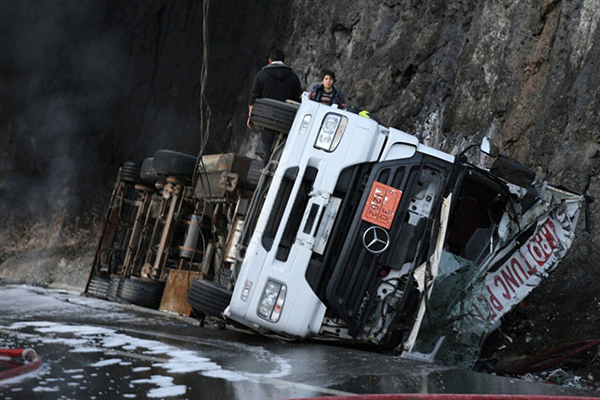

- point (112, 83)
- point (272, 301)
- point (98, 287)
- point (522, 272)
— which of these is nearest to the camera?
point (272, 301)

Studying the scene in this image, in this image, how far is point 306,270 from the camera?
22.8ft

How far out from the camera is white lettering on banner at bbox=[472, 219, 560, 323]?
7.77 metres

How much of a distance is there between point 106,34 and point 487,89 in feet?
33.1

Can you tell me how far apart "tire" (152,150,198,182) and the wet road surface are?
4.10m

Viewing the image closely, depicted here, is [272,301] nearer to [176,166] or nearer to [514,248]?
[514,248]

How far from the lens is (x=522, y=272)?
7793 mm

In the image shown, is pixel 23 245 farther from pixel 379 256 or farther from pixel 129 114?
pixel 379 256

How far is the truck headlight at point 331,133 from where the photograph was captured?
7.11 meters

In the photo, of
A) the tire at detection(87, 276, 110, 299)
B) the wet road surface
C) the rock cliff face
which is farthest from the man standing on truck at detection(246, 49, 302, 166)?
the rock cliff face

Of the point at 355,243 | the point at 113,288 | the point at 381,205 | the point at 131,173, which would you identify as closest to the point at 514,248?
the point at 381,205

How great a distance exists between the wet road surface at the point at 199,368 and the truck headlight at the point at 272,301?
0.25 meters

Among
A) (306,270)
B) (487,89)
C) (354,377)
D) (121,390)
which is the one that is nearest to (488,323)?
(306,270)

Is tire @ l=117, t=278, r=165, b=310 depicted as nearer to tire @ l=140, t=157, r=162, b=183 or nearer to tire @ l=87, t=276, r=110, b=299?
tire @ l=87, t=276, r=110, b=299

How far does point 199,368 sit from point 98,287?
26.9 feet
